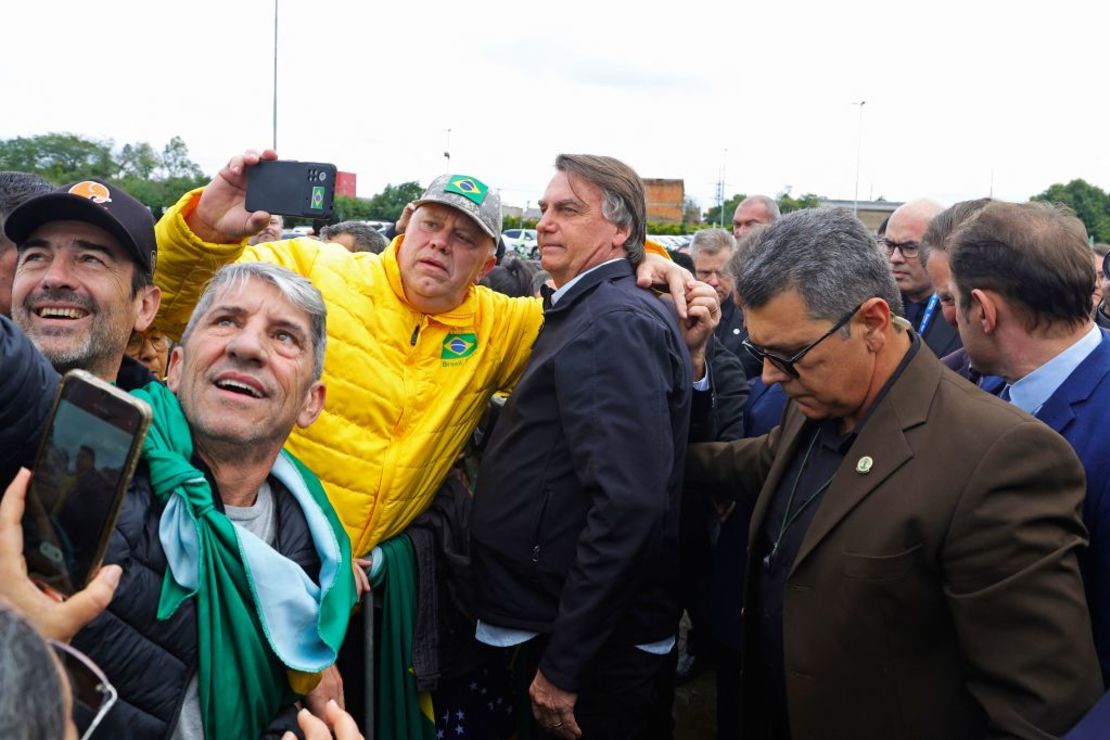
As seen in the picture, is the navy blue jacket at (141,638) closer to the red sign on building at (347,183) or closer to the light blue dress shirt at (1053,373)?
the light blue dress shirt at (1053,373)

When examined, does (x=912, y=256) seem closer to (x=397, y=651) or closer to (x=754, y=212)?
(x=754, y=212)

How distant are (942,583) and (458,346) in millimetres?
1743

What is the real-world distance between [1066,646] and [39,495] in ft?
6.59

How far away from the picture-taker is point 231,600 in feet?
5.82

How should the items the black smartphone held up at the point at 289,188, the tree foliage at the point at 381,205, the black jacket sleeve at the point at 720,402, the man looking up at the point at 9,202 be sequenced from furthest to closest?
the tree foliage at the point at 381,205
the black jacket sleeve at the point at 720,402
the man looking up at the point at 9,202
the black smartphone held up at the point at 289,188

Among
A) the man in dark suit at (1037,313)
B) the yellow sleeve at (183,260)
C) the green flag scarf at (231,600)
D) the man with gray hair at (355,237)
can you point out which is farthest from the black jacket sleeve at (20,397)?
the man with gray hair at (355,237)

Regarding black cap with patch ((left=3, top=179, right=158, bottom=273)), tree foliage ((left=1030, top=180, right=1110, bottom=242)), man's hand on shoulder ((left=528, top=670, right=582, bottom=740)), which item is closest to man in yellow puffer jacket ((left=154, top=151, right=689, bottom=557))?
black cap with patch ((left=3, top=179, right=158, bottom=273))

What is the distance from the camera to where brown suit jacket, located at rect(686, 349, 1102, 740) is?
71.2 inches

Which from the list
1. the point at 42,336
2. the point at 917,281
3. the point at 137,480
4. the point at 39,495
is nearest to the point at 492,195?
the point at 42,336

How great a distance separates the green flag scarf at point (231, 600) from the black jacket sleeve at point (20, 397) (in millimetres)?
295

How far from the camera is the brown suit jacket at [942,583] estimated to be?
1808 millimetres

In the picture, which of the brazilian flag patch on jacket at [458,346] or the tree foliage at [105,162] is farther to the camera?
the tree foliage at [105,162]

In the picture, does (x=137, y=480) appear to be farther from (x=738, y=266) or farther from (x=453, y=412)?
(x=738, y=266)

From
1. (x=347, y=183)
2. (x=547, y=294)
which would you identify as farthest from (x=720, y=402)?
(x=347, y=183)
